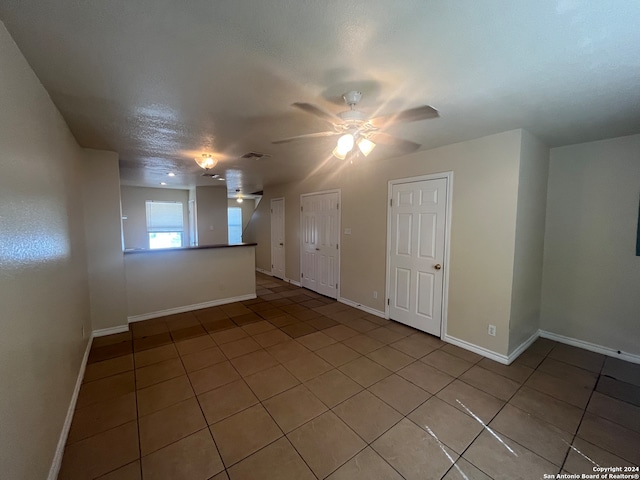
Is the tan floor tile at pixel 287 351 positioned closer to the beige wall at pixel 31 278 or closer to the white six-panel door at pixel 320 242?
the beige wall at pixel 31 278

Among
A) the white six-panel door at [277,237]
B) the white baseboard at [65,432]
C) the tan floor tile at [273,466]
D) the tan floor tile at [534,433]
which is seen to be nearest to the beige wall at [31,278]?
the white baseboard at [65,432]

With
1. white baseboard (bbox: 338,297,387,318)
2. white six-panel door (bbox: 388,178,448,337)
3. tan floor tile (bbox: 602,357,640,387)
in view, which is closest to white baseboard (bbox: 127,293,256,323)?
white baseboard (bbox: 338,297,387,318)

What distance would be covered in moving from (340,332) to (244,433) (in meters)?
1.81

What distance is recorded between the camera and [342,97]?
186 centimetres

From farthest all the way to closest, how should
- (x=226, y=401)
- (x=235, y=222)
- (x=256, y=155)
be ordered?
(x=235, y=222) < (x=256, y=155) < (x=226, y=401)

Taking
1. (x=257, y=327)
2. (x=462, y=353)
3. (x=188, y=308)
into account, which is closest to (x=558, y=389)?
(x=462, y=353)

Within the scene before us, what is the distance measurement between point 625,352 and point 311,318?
11.6ft

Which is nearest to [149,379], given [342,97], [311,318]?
[311,318]

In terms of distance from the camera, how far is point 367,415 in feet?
6.53

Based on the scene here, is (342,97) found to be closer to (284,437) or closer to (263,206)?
(284,437)

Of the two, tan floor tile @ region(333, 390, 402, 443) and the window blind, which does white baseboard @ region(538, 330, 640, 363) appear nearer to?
tan floor tile @ region(333, 390, 402, 443)

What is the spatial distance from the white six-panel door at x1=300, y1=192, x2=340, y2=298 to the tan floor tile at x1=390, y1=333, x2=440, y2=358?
Answer: 1744 millimetres

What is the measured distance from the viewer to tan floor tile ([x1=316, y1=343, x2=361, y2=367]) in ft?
8.98

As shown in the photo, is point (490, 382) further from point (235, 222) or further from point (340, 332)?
point (235, 222)
